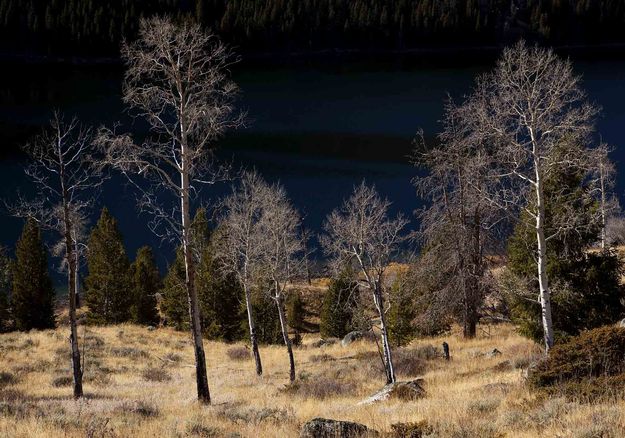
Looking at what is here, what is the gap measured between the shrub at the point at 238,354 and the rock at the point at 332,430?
23974 millimetres

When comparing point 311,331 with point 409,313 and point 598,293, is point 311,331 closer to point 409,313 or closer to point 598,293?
point 409,313

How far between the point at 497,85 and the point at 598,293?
27.1 ft

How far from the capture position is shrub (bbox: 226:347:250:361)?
31.2m

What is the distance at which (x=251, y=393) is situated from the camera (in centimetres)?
1920

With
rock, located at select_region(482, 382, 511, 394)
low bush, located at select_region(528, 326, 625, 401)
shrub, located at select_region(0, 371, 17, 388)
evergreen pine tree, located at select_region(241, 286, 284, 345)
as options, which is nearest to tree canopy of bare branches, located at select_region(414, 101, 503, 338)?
rock, located at select_region(482, 382, 511, 394)

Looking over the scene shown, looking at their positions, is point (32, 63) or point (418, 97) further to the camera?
point (32, 63)

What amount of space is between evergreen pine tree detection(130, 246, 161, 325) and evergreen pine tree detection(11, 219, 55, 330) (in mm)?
7026

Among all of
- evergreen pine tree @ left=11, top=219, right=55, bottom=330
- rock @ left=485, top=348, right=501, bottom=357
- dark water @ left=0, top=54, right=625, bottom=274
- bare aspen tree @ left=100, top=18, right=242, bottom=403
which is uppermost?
dark water @ left=0, top=54, right=625, bottom=274

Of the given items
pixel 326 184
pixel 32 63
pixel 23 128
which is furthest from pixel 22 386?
pixel 32 63

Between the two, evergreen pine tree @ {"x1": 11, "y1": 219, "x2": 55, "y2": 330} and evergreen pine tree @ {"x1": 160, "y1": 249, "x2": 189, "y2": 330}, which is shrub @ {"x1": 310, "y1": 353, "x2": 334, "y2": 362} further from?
evergreen pine tree @ {"x1": 11, "y1": 219, "x2": 55, "y2": 330}

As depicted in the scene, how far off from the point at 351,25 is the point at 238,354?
46.9m

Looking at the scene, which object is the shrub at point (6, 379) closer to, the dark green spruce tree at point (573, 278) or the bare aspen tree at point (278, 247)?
the bare aspen tree at point (278, 247)

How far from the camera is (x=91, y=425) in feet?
28.1

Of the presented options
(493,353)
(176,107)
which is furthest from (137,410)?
(493,353)
